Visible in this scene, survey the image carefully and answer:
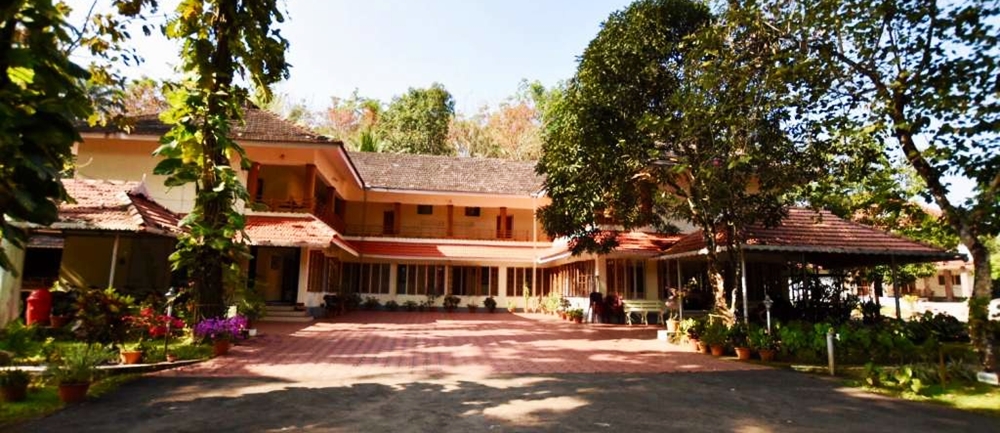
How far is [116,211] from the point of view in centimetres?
1141

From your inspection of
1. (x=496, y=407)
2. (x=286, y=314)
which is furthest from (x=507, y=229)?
(x=496, y=407)

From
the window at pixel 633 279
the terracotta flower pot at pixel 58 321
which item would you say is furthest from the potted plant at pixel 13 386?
the window at pixel 633 279

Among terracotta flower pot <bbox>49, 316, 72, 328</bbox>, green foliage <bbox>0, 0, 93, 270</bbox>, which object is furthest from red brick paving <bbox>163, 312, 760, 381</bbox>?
green foliage <bbox>0, 0, 93, 270</bbox>

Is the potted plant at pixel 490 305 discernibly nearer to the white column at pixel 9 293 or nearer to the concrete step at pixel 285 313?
the concrete step at pixel 285 313

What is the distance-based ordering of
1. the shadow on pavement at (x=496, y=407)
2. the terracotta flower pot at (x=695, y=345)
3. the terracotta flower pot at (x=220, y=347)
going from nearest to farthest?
1. the shadow on pavement at (x=496, y=407)
2. the terracotta flower pot at (x=220, y=347)
3. the terracotta flower pot at (x=695, y=345)

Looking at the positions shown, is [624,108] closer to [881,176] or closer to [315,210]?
[881,176]

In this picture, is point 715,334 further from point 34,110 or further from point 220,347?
point 34,110

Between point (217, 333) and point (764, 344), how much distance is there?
9295 mm

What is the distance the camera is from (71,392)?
18.2ft

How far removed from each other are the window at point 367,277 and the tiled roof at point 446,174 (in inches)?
132

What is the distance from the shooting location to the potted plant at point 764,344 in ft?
31.1

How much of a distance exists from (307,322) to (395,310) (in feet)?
Answer: 23.0

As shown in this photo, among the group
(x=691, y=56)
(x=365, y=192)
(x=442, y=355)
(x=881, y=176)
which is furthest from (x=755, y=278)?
(x=365, y=192)

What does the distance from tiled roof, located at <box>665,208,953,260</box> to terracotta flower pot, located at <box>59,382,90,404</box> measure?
10.7 metres
